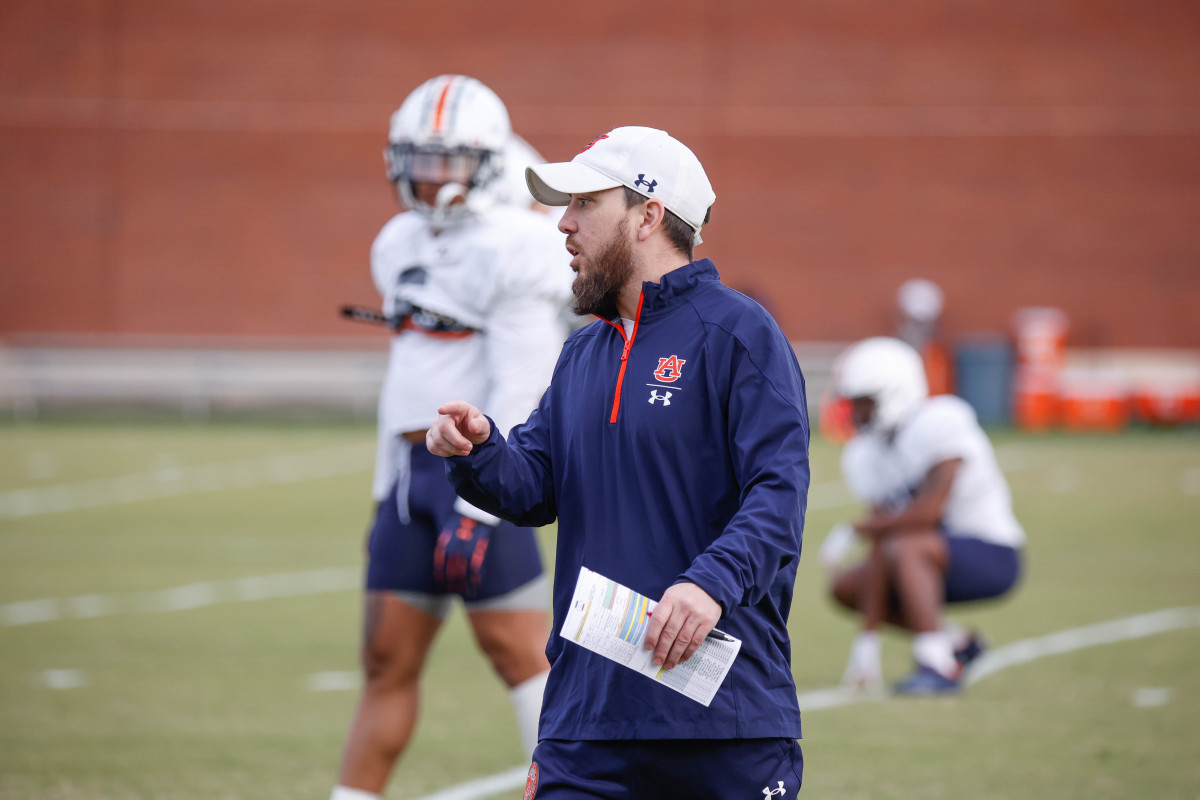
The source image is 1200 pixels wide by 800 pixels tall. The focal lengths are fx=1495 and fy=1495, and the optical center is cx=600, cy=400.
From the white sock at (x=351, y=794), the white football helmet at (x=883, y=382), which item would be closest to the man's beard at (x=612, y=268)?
the white sock at (x=351, y=794)

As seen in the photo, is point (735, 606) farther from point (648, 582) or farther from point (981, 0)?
point (981, 0)

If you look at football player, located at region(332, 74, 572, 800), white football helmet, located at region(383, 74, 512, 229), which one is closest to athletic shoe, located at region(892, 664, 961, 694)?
football player, located at region(332, 74, 572, 800)

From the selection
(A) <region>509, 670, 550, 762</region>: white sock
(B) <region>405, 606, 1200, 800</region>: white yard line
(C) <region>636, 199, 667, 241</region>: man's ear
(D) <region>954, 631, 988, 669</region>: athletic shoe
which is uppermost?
(C) <region>636, 199, 667, 241</region>: man's ear

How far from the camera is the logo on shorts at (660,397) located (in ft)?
10.8

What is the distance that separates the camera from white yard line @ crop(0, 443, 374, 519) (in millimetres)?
15508

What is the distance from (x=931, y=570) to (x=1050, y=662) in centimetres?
111

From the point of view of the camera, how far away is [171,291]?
2941cm

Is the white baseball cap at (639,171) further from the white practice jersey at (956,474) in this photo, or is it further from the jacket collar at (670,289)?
the white practice jersey at (956,474)

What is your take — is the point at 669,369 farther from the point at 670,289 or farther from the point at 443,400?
the point at 443,400

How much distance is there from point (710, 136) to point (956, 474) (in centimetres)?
2131

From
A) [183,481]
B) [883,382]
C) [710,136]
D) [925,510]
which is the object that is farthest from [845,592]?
[710,136]

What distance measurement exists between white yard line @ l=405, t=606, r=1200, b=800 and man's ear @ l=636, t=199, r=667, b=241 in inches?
139

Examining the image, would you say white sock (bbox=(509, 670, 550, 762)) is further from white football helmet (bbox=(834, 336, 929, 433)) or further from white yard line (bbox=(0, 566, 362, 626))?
white yard line (bbox=(0, 566, 362, 626))

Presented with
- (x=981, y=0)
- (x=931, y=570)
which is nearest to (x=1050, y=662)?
(x=931, y=570)
